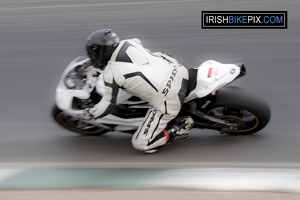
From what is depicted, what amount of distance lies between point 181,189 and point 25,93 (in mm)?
3021

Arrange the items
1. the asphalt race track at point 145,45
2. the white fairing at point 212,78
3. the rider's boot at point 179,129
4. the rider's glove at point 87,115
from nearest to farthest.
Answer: the white fairing at point 212,78
the rider's glove at point 87,115
the rider's boot at point 179,129
the asphalt race track at point 145,45

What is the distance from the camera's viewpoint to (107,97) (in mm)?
4801

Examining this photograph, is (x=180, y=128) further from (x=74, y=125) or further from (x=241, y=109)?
(x=74, y=125)

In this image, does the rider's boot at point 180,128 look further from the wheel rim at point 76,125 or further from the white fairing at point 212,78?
the wheel rim at point 76,125

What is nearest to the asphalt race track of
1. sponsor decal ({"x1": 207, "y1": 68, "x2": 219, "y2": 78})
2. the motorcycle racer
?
the motorcycle racer

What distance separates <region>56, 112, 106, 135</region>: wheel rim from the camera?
5.52 metres

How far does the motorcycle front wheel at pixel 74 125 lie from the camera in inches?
214

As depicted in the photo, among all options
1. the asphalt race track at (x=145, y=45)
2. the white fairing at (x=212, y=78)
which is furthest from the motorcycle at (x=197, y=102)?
the asphalt race track at (x=145, y=45)

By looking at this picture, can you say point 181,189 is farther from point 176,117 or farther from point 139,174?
point 176,117

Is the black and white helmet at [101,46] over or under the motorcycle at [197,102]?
over

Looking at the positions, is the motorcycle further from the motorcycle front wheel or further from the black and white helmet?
the black and white helmet

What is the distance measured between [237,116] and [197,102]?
17.5 inches

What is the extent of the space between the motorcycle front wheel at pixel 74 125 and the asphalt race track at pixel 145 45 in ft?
0.27

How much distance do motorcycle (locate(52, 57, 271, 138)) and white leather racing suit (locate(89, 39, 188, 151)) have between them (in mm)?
174
